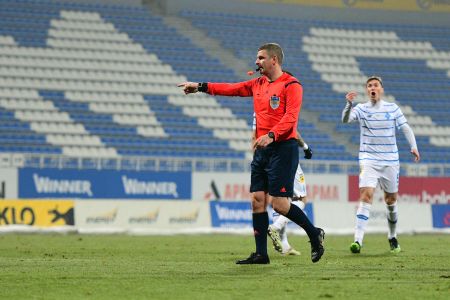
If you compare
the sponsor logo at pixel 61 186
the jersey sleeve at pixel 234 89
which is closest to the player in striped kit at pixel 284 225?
the jersey sleeve at pixel 234 89

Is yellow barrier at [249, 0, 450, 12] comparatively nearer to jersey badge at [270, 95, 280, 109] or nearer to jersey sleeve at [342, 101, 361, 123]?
jersey sleeve at [342, 101, 361, 123]

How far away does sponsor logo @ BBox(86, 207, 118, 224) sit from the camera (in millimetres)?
21778

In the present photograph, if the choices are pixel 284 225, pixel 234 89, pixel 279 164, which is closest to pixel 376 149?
pixel 284 225

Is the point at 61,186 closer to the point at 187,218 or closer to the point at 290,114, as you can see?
the point at 187,218

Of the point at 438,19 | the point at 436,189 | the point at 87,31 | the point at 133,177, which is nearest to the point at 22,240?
the point at 133,177

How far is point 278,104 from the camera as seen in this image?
1016 centimetres

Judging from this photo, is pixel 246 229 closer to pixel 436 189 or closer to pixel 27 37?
pixel 436 189

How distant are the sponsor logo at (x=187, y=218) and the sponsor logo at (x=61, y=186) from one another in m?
3.23

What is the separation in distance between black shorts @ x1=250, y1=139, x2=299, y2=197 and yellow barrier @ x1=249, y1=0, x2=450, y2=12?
28.5 meters

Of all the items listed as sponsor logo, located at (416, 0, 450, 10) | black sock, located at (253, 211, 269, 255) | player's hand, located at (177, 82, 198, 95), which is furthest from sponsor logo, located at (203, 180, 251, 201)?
sponsor logo, located at (416, 0, 450, 10)

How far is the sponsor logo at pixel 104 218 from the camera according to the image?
21.8 m

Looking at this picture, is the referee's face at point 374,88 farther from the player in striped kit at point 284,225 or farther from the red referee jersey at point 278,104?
the red referee jersey at point 278,104

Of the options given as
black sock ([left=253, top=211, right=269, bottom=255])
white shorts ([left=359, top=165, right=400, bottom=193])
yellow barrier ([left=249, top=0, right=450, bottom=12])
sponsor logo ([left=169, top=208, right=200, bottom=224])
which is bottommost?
sponsor logo ([left=169, top=208, right=200, bottom=224])

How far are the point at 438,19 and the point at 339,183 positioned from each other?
15459 mm
